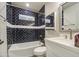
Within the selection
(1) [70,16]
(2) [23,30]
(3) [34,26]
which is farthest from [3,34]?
(1) [70,16]

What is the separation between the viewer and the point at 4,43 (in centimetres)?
204

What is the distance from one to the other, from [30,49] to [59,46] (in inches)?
66.0

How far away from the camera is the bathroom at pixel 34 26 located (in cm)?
154

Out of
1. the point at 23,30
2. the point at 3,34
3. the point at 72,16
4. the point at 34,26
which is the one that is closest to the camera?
the point at 72,16

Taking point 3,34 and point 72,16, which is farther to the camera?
point 3,34

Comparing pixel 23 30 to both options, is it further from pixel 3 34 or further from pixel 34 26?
pixel 3 34

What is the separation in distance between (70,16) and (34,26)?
5.84 ft

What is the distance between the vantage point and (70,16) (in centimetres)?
149

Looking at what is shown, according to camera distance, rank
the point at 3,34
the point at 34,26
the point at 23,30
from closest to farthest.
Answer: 1. the point at 3,34
2. the point at 23,30
3. the point at 34,26

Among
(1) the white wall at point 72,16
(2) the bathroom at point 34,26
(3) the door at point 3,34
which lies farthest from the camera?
(3) the door at point 3,34

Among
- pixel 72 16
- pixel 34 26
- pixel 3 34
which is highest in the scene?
pixel 72 16

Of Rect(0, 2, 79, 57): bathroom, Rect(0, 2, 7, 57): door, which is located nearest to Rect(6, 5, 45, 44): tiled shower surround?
Rect(0, 2, 79, 57): bathroom

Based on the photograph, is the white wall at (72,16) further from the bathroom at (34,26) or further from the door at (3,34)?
the door at (3,34)

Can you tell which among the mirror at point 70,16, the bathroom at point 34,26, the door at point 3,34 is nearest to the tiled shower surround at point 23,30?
the bathroom at point 34,26
